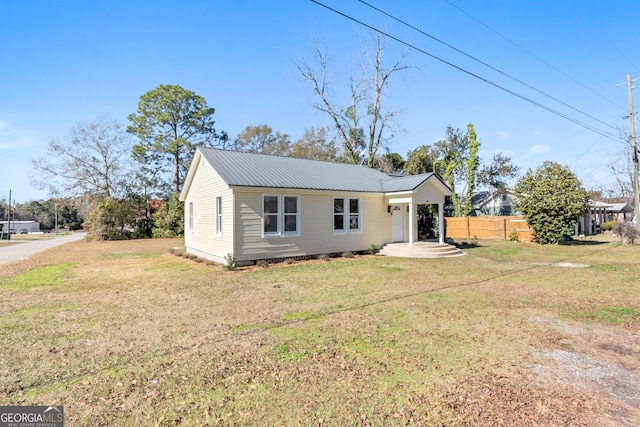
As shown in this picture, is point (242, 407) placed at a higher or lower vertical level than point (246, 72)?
lower

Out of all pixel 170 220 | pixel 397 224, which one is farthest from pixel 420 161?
pixel 170 220

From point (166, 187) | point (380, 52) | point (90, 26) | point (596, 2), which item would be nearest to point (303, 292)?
point (90, 26)

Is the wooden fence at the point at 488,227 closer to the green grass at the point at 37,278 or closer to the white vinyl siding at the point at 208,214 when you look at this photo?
the white vinyl siding at the point at 208,214

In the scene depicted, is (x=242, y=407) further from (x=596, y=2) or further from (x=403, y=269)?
(x=596, y=2)

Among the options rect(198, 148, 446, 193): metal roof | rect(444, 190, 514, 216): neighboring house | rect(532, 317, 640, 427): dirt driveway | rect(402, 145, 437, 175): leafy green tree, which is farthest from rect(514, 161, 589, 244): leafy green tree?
rect(532, 317, 640, 427): dirt driveway

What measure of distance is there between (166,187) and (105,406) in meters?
35.4

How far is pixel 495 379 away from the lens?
3699 millimetres

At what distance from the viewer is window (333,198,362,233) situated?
1492 centimetres

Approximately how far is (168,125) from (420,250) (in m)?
30.5

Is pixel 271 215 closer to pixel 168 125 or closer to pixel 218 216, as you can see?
pixel 218 216

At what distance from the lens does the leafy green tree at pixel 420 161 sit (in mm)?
31359

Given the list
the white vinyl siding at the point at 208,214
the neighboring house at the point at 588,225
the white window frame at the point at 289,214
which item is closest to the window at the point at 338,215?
the white window frame at the point at 289,214

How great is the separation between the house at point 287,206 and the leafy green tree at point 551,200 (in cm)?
613

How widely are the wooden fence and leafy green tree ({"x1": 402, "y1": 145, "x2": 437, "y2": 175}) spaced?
7.81 metres
